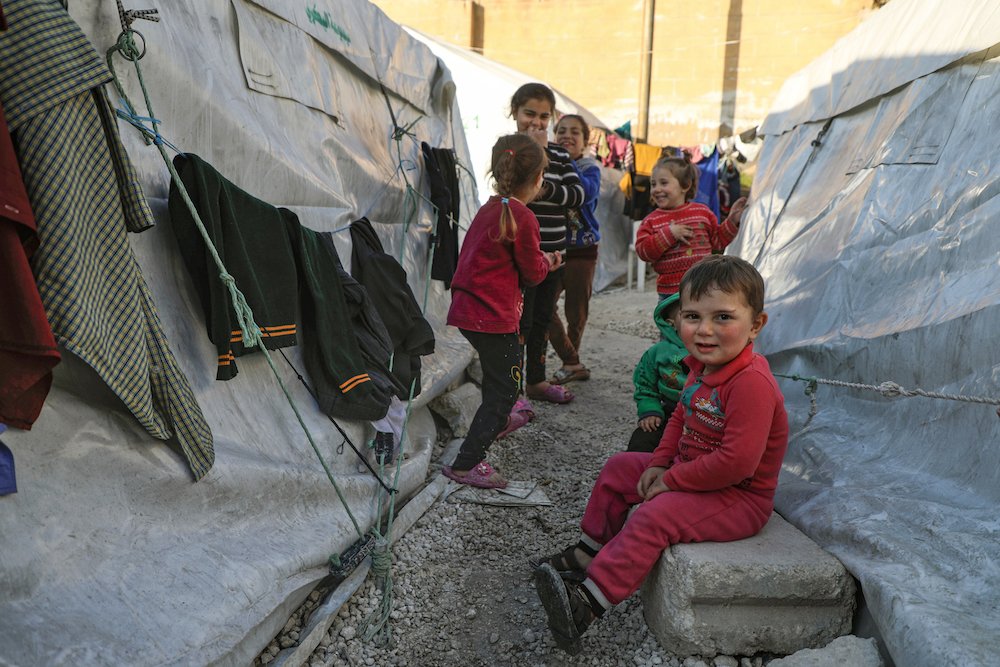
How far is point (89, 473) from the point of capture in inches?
64.1

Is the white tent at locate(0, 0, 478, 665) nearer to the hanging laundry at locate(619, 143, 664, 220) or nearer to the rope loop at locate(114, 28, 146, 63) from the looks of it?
the rope loop at locate(114, 28, 146, 63)

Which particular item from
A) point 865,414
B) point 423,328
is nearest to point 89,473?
point 423,328

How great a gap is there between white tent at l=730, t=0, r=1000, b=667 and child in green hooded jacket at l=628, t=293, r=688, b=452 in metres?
0.50

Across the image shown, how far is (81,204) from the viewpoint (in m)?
1.54

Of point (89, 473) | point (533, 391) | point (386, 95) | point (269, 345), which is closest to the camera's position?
point (89, 473)

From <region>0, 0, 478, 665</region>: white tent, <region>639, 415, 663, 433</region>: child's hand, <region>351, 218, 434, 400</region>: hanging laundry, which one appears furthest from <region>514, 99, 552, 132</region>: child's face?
<region>639, 415, 663, 433</region>: child's hand

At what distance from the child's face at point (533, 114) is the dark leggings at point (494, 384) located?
51.0 inches

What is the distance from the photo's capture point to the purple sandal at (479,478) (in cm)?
298

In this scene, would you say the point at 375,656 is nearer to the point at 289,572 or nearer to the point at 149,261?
the point at 289,572

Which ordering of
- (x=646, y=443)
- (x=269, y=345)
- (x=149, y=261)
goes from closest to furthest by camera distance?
(x=149, y=261) → (x=269, y=345) → (x=646, y=443)

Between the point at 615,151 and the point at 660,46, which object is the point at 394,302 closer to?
the point at 615,151

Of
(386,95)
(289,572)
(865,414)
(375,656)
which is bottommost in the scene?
(375,656)

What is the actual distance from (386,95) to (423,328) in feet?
4.99

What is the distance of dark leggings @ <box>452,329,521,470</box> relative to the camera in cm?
296
